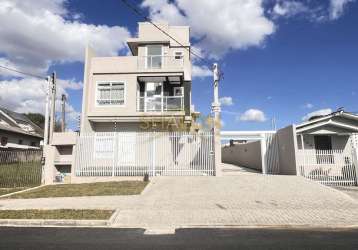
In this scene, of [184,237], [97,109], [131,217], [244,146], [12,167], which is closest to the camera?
[184,237]

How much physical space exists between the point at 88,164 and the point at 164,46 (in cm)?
1168

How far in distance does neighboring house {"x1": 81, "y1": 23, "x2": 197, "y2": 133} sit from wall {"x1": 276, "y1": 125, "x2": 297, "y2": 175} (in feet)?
22.5

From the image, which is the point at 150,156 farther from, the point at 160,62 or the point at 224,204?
the point at 160,62

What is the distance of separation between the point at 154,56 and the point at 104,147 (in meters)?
8.52

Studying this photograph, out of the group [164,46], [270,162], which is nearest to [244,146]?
[270,162]

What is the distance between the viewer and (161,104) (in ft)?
69.1

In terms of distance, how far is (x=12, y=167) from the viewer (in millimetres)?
15766

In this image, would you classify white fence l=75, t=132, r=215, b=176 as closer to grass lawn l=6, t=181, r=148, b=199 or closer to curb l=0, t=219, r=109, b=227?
grass lawn l=6, t=181, r=148, b=199

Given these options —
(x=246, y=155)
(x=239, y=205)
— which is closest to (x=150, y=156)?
(x=239, y=205)

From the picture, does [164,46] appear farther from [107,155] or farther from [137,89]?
[107,155]

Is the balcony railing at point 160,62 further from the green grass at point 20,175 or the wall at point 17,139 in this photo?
the wall at point 17,139

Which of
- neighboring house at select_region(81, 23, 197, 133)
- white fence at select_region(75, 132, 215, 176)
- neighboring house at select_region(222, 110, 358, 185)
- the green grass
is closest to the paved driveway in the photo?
white fence at select_region(75, 132, 215, 176)

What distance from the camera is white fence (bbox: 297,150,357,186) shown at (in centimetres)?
1509

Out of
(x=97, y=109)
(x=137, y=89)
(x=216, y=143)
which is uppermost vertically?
Answer: (x=137, y=89)
